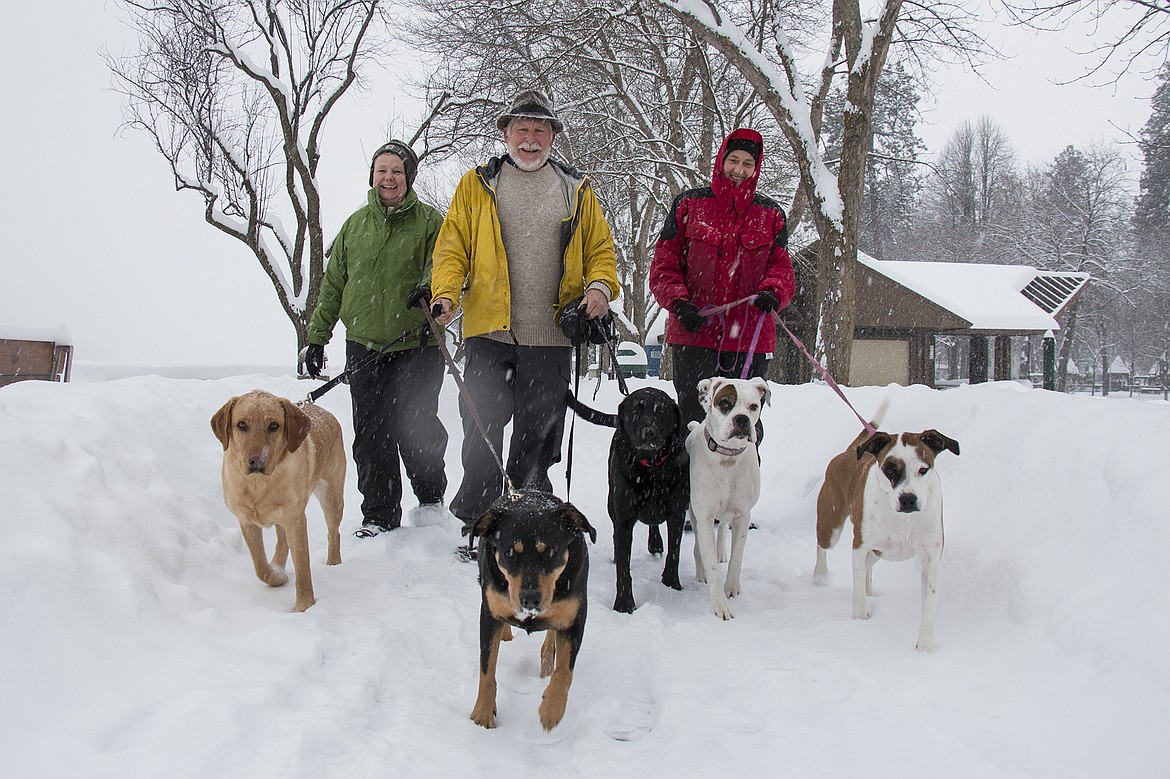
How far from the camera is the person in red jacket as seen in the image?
458 cm

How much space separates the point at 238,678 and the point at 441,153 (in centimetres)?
2029

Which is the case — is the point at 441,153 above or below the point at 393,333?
above

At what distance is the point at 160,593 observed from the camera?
9.87ft

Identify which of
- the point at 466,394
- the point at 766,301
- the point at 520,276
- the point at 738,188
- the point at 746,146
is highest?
the point at 746,146

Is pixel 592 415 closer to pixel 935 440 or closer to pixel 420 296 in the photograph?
pixel 420 296

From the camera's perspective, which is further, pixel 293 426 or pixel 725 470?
pixel 725 470

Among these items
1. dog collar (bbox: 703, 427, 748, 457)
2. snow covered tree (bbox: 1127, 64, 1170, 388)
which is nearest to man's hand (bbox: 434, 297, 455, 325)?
dog collar (bbox: 703, 427, 748, 457)

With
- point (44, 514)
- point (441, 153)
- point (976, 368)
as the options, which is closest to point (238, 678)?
point (44, 514)

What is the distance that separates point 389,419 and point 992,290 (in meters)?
30.5

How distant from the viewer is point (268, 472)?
336 cm

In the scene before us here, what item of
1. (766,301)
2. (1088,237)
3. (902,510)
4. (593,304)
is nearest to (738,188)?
(766,301)

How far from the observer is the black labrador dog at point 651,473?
407 cm

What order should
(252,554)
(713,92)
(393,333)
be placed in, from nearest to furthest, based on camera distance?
(252,554), (393,333), (713,92)

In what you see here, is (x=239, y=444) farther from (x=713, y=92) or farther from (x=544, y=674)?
(x=713, y=92)
